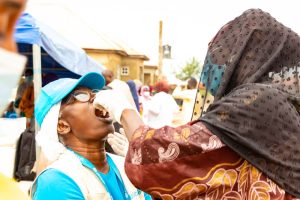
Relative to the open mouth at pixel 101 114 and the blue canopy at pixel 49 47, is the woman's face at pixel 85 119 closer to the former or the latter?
the open mouth at pixel 101 114

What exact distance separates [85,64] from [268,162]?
17.5ft

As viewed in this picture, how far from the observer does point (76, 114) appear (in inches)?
93.6

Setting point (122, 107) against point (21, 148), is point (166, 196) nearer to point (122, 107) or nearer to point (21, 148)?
point (122, 107)

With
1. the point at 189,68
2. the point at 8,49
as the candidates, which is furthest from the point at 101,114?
the point at 189,68

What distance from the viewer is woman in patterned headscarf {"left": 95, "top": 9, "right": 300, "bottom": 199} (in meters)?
1.53

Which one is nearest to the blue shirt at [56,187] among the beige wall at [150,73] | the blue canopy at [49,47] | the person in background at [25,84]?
the blue canopy at [49,47]

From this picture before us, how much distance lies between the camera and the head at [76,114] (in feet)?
7.65

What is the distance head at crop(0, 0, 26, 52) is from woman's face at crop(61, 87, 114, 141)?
4.80 feet

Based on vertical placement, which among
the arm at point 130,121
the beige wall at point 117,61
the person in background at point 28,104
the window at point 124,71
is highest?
the arm at point 130,121

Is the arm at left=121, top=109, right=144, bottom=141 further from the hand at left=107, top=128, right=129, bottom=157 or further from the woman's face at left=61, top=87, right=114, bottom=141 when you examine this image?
the hand at left=107, top=128, right=129, bottom=157

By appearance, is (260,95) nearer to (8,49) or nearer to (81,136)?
(8,49)

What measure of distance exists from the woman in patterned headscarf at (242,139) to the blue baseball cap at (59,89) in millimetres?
840

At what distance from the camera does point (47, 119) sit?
2326mm

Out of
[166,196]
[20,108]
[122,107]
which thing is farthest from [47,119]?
[20,108]
